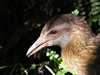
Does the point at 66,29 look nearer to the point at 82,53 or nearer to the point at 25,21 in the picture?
the point at 82,53

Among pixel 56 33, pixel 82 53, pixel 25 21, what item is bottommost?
pixel 25 21

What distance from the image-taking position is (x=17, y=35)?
9.79 ft

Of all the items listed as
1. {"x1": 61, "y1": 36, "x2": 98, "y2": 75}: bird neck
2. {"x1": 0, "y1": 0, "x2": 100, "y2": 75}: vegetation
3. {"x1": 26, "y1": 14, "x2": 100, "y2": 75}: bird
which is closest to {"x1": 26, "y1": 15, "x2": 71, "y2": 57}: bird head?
{"x1": 26, "y1": 14, "x2": 100, "y2": 75}: bird

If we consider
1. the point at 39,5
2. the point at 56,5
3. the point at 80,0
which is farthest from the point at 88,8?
the point at 39,5

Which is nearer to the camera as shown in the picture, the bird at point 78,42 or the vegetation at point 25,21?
the bird at point 78,42

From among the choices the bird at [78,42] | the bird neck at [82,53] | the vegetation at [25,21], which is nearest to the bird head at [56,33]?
the bird at [78,42]

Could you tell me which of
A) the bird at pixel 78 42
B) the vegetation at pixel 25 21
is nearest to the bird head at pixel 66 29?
the bird at pixel 78 42


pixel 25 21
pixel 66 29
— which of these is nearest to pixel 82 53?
pixel 66 29

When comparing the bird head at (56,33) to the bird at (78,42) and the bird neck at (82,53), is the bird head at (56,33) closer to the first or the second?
the bird at (78,42)

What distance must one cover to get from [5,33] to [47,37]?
78.0 inches

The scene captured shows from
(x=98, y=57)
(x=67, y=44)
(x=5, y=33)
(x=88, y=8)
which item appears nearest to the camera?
(x=98, y=57)

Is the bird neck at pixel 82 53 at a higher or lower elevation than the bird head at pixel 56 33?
lower

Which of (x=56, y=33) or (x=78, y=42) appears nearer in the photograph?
(x=78, y=42)

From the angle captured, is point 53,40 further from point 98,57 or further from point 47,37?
point 98,57
